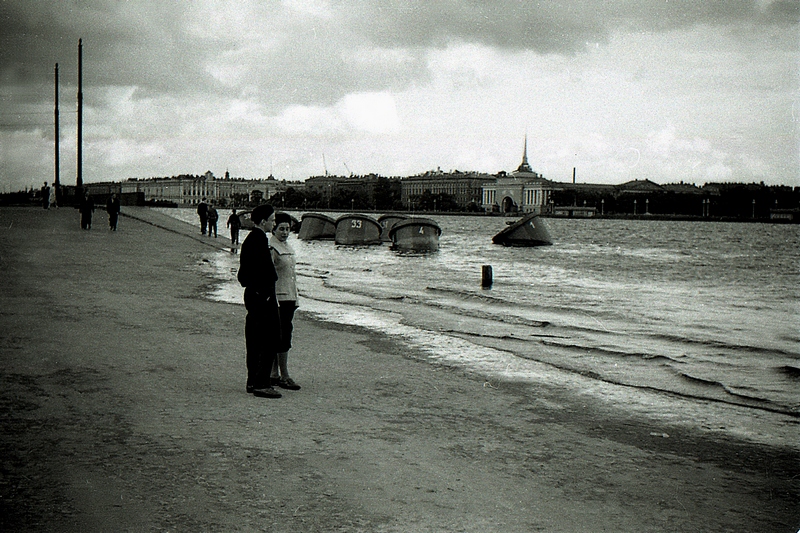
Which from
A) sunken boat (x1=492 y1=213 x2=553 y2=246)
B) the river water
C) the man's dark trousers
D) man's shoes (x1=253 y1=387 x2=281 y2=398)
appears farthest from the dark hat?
sunken boat (x1=492 y1=213 x2=553 y2=246)

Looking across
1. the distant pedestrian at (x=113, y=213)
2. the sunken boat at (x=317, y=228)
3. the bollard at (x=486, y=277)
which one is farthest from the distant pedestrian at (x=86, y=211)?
the sunken boat at (x=317, y=228)

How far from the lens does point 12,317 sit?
38.0 ft

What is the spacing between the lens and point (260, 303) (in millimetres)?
7633

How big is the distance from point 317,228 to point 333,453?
6709cm

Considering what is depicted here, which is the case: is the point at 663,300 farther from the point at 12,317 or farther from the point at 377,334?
the point at 12,317

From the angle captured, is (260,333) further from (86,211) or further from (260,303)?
(86,211)

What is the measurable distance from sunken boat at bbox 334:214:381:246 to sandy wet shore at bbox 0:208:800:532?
5142 cm

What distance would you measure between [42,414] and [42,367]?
188cm

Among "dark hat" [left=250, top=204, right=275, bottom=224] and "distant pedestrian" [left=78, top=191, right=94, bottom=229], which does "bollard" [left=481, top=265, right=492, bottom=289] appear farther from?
"dark hat" [left=250, top=204, right=275, bottom=224]

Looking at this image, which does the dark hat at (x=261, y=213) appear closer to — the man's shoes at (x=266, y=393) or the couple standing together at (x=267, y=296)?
the couple standing together at (x=267, y=296)

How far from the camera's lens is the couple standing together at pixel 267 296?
7.55 meters

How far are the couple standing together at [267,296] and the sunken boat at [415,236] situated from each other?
47093mm

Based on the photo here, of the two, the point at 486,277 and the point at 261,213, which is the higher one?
the point at 261,213

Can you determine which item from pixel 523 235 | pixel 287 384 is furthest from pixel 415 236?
pixel 287 384
